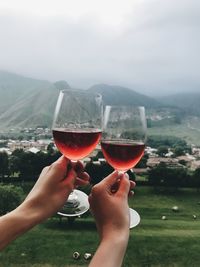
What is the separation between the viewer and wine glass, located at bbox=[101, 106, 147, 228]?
55 centimetres

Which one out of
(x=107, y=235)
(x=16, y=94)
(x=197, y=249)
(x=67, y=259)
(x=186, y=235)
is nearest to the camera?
(x=107, y=235)

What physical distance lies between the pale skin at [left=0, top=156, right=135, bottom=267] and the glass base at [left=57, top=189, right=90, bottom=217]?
0.11 meters

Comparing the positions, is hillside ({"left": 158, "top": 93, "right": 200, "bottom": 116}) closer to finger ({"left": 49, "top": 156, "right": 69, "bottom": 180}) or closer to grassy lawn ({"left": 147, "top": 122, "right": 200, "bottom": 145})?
grassy lawn ({"left": 147, "top": 122, "right": 200, "bottom": 145})

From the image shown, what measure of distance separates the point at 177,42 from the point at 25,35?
21315 millimetres

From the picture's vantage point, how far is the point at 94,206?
52cm

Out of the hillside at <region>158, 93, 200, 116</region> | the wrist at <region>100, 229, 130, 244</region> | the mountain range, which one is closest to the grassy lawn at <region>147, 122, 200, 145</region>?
the mountain range

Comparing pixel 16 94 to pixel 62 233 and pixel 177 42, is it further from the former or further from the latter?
pixel 177 42

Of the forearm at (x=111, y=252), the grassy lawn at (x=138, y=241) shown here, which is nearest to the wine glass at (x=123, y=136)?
the forearm at (x=111, y=252)

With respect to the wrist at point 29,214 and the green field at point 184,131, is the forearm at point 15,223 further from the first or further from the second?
the green field at point 184,131

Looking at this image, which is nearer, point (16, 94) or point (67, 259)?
point (67, 259)

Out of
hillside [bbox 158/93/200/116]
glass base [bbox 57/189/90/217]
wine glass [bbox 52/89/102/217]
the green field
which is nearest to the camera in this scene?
wine glass [bbox 52/89/102/217]

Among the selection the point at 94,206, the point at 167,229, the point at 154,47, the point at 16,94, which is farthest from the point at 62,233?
the point at 154,47

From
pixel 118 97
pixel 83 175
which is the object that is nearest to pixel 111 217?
pixel 83 175

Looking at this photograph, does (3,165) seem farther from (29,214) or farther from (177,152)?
(29,214)
